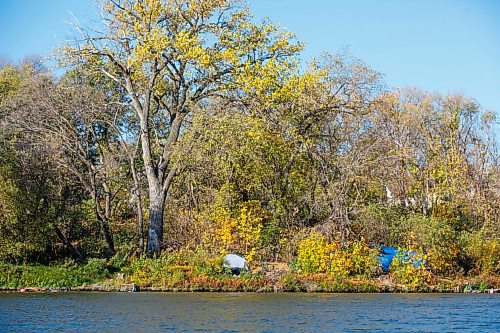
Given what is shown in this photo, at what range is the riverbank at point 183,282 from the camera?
103 feet

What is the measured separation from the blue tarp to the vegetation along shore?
146mm

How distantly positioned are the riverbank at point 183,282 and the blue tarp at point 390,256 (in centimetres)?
120

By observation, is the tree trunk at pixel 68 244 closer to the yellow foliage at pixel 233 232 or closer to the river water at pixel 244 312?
the yellow foliage at pixel 233 232

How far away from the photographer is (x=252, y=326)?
1753 cm

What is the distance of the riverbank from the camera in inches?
1237

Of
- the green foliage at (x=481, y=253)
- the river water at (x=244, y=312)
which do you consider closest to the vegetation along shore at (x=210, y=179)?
the green foliage at (x=481, y=253)

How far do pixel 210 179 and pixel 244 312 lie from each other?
15.4m

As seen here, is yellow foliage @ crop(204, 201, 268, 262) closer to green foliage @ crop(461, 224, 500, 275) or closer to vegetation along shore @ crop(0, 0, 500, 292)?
vegetation along shore @ crop(0, 0, 500, 292)

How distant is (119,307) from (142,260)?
10929 millimetres

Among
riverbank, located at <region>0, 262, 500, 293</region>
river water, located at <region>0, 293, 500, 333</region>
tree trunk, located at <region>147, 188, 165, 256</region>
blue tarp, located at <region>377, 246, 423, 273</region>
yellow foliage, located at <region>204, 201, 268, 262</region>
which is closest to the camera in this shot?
river water, located at <region>0, 293, 500, 333</region>

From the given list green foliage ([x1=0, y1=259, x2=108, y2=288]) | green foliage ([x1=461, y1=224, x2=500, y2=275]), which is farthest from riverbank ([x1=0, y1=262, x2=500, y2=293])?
green foliage ([x1=461, y1=224, x2=500, y2=275])

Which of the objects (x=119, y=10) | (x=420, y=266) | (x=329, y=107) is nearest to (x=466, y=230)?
(x=420, y=266)

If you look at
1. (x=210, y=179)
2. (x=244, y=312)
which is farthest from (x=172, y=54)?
(x=244, y=312)

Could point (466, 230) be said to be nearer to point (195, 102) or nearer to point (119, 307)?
point (195, 102)
